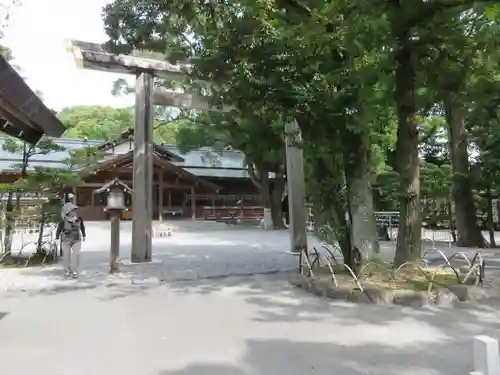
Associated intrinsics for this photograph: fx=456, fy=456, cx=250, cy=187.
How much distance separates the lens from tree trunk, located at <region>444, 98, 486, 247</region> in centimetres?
1521

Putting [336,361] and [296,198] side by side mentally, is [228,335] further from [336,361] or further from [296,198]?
[296,198]

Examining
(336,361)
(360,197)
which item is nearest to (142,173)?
(360,197)

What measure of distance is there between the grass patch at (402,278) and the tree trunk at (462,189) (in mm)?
7669

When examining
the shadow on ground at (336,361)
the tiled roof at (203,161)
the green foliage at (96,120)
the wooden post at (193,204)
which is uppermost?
the green foliage at (96,120)

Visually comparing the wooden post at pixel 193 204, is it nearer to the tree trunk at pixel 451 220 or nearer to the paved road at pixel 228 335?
the tree trunk at pixel 451 220

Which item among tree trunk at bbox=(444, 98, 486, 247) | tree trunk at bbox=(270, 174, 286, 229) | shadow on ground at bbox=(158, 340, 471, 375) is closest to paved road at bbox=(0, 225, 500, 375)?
shadow on ground at bbox=(158, 340, 471, 375)

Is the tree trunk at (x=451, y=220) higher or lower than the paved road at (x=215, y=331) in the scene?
higher

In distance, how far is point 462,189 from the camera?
15.4 meters

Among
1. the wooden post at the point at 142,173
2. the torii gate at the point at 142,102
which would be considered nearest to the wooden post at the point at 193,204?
the torii gate at the point at 142,102

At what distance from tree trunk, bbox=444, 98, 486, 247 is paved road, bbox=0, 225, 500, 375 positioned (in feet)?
29.6

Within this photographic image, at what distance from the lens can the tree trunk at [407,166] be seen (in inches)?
320

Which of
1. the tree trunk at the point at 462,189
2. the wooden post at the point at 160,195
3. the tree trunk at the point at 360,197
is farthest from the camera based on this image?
the wooden post at the point at 160,195

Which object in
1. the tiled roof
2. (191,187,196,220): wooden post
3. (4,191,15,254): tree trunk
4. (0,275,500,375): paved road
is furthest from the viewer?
the tiled roof

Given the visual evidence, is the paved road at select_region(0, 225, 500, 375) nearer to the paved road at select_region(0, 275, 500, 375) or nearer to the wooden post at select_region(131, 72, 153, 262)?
the paved road at select_region(0, 275, 500, 375)
